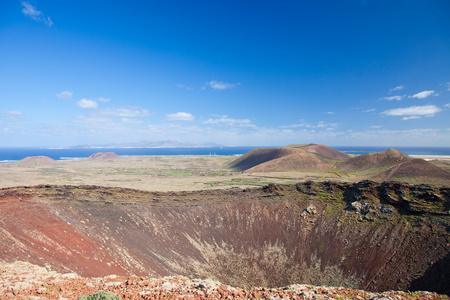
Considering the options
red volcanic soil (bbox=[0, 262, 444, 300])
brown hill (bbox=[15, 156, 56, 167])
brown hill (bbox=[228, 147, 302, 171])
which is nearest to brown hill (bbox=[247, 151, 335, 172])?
brown hill (bbox=[228, 147, 302, 171])

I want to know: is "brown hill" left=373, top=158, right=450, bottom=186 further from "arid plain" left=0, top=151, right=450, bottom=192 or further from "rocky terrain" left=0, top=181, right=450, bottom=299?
"rocky terrain" left=0, top=181, right=450, bottom=299

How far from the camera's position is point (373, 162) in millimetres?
94250

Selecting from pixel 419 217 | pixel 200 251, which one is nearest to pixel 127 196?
pixel 200 251

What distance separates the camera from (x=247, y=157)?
454 feet

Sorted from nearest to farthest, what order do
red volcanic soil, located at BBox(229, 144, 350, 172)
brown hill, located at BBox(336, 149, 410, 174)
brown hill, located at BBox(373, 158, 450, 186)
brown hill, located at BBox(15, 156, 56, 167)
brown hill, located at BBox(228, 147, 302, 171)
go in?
brown hill, located at BBox(373, 158, 450, 186)
brown hill, located at BBox(336, 149, 410, 174)
red volcanic soil, located at BBox(229, 144, 350, 172)
brown hill, located at BBox(228, 147, 302, 171)
brown hill, located at BBox(15, 156, 56, 167)

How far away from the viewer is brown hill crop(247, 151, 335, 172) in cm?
10044

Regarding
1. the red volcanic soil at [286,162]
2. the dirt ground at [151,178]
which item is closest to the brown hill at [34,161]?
the dirt ground at [151,178]

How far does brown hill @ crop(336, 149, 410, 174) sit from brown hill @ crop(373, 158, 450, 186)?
26.1 feet

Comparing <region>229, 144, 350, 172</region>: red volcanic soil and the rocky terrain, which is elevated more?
<region>229, 144, 350, 172</region>: red volcanic soil

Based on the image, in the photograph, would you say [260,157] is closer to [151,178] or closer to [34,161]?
[151,178]

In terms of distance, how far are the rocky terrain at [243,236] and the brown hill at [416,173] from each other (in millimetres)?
44295

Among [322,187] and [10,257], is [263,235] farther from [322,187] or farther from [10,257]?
[10,257]

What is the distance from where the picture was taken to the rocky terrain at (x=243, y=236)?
2216cm

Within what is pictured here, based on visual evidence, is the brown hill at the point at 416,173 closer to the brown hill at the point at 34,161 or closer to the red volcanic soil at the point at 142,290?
the red volcanic soil at the point at 142,290
